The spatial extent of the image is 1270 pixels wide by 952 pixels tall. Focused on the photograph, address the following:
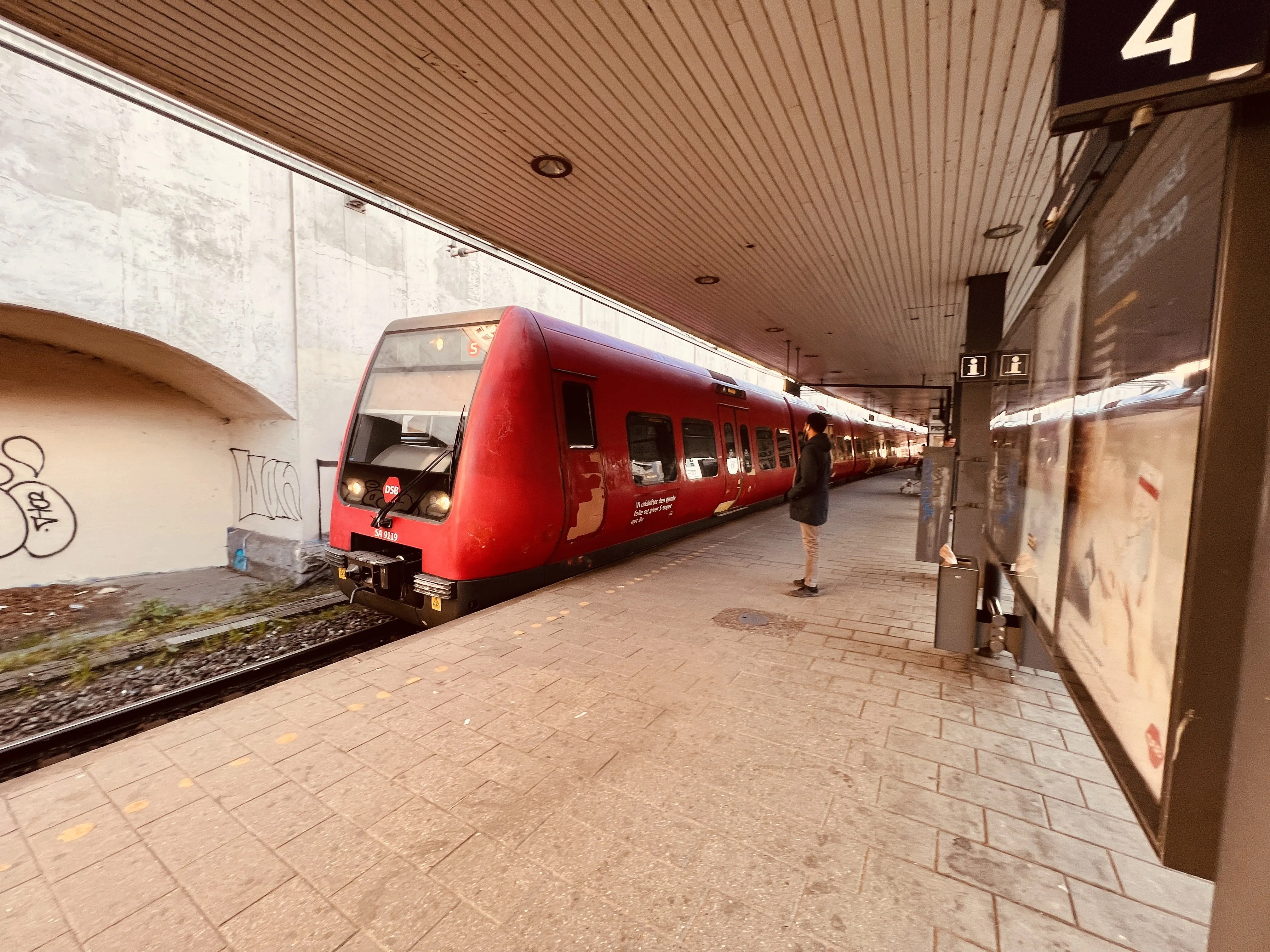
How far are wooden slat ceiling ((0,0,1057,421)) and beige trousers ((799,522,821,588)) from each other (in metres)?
3.34

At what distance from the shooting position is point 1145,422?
55.2 inches

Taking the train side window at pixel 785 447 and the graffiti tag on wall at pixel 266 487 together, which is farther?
the train side window at pixel 785 447

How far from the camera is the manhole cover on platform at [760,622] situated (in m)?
4.45

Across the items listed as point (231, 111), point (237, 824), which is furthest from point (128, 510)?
point (237, 824)

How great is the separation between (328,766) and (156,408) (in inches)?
357

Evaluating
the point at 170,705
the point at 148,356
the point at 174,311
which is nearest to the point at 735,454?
the point at 170,705

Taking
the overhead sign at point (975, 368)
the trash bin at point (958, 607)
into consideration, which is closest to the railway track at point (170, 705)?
the trash bin at point (958, 607)

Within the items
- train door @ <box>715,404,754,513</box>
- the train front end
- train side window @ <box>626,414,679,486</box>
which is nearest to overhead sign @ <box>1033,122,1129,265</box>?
the train front end

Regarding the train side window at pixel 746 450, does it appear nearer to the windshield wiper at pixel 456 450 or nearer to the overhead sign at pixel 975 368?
the overhead sign at pixel 975 368

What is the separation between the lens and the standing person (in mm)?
5484

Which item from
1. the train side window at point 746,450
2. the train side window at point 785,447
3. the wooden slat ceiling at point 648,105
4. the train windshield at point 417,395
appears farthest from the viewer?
the train side window at point 785,447

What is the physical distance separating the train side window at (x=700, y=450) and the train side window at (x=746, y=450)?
122 centimetres

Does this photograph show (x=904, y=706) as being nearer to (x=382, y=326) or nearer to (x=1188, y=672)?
(x=1188, y=672)

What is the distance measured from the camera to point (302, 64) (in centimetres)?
352
